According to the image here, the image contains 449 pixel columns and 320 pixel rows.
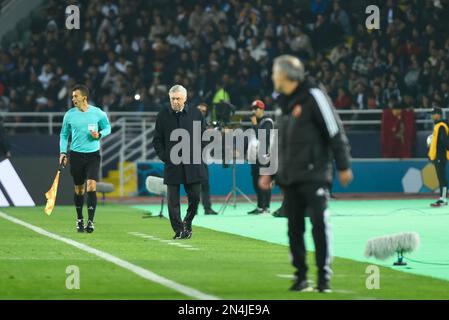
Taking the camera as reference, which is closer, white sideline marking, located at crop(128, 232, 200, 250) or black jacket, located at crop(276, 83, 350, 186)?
black jacket, located at crop(276, 83, 350, 186)

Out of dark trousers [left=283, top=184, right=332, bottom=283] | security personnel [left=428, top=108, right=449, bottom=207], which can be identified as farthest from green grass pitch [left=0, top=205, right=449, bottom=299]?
security personnel [left=428, top=108, right=449, bottom=207]

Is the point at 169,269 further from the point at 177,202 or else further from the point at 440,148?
the point at 440,148

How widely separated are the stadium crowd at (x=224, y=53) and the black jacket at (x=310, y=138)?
73.3 ft

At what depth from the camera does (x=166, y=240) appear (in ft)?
63.5

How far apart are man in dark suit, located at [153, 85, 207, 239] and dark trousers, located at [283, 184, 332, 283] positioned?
7.23 meters

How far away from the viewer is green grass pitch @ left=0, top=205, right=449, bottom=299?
39.7 feet

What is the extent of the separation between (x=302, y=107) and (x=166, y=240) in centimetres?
793

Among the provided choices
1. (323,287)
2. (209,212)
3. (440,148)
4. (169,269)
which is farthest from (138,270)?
(440,148)

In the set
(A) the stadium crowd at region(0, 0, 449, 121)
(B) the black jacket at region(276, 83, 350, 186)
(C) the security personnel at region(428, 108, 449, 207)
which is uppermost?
(A) the stadium crowd at region(0, 0, 449, 121)

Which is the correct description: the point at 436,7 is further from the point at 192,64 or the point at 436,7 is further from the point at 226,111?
the point at 226,111

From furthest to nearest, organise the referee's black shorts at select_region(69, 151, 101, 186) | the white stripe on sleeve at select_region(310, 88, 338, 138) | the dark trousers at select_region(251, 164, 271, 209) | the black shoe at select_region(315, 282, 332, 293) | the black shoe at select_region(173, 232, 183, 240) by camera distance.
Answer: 1. the dark trousers at select_region(251, 164, 271, 209)
2. the referee's black shorts at select_region(69, 151, 101, 186)
3. the black shoe at select_region(173, 232, 183, 240)
4. the black shoe at select_region(315, 282, 332, 293)
5. the white stripe on sleeve at select_region(310, 88, 338, 138)

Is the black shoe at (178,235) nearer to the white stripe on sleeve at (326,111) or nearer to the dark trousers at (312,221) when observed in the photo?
the dark trousers at (312,221)

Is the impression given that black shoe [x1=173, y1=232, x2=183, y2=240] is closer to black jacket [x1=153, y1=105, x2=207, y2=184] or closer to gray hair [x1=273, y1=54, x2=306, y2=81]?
black jacket [x1=153, y1=105, x2=207, y2=184]

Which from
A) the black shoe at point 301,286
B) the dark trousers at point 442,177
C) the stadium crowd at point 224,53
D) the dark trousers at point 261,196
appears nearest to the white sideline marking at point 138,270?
the black shoe at point 301,286
